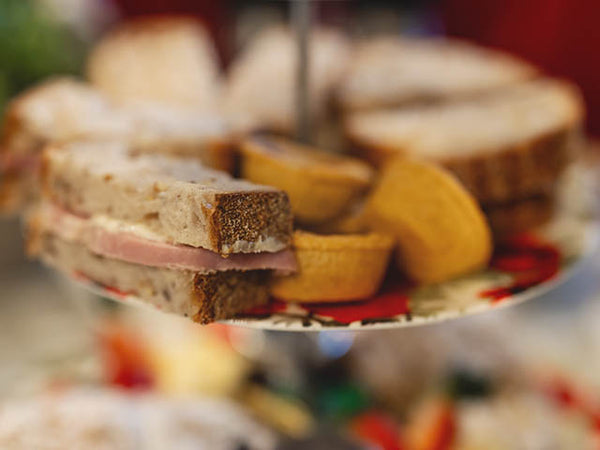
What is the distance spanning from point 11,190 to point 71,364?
2.32 feet

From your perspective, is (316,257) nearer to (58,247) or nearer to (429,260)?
(429,260)

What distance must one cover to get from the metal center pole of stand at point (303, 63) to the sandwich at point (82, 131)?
18cm

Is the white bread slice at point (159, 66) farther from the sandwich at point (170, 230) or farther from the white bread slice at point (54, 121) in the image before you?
the sandwich at point (170, 230)

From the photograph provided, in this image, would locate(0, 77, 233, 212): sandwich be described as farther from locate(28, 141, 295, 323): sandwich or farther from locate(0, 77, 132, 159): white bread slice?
locate(28, 141, 295, 323): sandwich

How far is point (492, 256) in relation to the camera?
1.26 meters

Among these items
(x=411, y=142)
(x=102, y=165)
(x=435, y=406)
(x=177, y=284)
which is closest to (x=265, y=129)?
(x=411, y=142)

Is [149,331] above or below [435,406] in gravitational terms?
below

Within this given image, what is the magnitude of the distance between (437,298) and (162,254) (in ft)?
1.55

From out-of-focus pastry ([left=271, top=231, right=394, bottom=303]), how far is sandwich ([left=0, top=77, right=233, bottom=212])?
1.15ft

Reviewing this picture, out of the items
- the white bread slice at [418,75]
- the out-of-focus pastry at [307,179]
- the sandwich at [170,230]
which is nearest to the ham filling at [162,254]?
the sandwich at [170,230]

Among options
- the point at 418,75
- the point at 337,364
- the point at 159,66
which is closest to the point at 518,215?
the point at 337,364

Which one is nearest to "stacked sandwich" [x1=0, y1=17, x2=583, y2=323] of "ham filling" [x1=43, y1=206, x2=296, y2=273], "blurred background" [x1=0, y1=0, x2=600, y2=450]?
"ham filling" [x1=43, y1=206, x2=296, y2=273]

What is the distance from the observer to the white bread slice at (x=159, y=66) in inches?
80.3

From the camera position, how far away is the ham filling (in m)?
0.95
